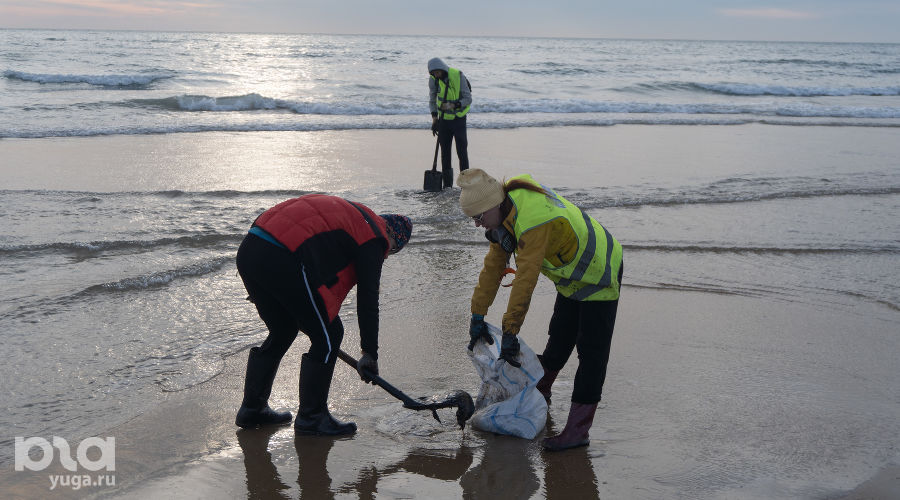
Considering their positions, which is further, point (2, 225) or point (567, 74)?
point (567, 74)

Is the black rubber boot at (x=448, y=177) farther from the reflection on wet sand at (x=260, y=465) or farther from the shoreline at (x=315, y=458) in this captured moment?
the reflection on wet sand at (x=260, y=465)

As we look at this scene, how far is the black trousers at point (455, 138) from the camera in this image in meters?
9.21

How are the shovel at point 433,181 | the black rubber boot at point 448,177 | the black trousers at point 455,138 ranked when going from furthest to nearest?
1. the black rubber boot at point 448,177
2. the black trousers at point 455,138
3. the shovel at point 433,181

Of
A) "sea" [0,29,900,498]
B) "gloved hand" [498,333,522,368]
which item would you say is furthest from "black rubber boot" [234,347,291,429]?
"gloved hand" [498,333,522,368]

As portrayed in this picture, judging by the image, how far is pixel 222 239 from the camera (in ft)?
21.9

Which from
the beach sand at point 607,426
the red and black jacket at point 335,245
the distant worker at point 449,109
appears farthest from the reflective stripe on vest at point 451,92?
the red and black jacket at point 335,245

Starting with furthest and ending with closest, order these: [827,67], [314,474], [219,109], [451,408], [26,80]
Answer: [827,67]
[26,80]
[219,109]
[451,408]
[314,474]

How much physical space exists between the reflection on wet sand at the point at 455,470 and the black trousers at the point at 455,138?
20.1 feet

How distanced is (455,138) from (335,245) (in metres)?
6.37

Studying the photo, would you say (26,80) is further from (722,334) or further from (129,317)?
(722,334)

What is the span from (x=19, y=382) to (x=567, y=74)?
29.0 meters

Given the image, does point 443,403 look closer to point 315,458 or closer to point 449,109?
point 315,458

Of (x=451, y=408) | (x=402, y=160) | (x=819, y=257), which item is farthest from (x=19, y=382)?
(x=402, y=160)

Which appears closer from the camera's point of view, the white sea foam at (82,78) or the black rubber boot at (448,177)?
the black rubber boot at (448,177)
